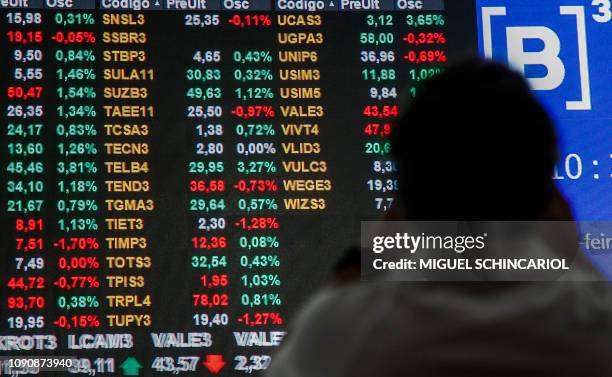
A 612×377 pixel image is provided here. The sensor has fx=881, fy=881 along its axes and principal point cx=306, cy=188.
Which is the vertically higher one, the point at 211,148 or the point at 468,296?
the point at 211,148

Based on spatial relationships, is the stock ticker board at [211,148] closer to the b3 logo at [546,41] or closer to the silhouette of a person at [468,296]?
the b3 logo at [546,41]

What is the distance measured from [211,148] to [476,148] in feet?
7.56

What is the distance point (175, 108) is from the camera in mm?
3064

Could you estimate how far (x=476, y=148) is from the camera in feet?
2.57

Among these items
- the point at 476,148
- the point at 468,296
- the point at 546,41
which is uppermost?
the point at 546,41

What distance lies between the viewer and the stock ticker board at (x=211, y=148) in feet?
9.54

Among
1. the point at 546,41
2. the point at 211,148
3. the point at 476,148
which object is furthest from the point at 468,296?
the point at 546,41

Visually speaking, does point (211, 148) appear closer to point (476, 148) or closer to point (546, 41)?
point (546, 41)

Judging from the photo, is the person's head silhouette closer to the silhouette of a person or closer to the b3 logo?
the silhouette of a person

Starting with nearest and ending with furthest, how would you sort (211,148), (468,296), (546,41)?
1. (468,296)
2. (211,148)
3. (546,41)

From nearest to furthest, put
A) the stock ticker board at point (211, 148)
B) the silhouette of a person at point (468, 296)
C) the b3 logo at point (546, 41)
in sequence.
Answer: the silhouette of a person at point (468, 296)
the stock ticker board at point (211, 148)
the b3 logo at point (546, 41)

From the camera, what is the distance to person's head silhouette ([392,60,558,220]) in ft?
2.51

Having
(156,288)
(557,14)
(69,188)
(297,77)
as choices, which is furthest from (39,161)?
(557,14)

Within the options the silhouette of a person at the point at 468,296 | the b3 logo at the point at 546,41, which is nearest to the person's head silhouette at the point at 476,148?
the silhouette of a person at the point at 468,296
